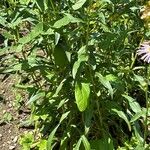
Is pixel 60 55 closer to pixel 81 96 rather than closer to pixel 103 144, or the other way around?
pixel 81 96

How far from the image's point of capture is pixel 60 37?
327 cm

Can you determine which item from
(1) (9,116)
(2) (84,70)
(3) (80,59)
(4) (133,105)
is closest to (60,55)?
(2) (84,70)

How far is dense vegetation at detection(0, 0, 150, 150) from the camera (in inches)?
120

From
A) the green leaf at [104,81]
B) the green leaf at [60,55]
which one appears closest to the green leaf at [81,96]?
the green leaf at [104,81]

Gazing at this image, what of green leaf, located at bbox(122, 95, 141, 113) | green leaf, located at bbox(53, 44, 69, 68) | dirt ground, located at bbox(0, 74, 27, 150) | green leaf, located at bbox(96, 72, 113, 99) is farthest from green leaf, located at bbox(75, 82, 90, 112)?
dirt ground, located at bbox(0, 74, 27, 150)

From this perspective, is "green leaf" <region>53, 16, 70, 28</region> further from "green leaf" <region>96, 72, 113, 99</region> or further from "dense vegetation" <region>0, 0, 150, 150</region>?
"green leaf" <region>96, 72, 113, 99</region>

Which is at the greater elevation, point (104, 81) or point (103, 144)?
point (104, 81)

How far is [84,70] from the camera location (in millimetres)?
3244

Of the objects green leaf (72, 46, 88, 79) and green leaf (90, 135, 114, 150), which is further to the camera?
green leaf (90, 135, 114, 150)

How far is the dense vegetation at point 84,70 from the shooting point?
3041 millimetres

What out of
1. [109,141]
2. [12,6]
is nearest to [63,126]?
[109,141]

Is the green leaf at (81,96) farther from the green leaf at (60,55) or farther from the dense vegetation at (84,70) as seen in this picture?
the green leaf at (60,55)

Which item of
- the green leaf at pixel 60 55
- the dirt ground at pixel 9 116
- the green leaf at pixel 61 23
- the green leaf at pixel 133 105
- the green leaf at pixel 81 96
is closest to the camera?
the green leaf at pixel 61 23

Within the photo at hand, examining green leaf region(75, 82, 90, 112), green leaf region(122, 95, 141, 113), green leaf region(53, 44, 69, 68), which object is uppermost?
green leaf region(53, 44, 69, 68)
